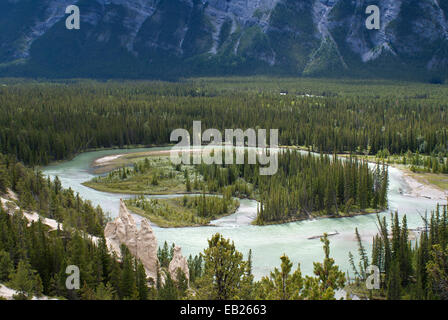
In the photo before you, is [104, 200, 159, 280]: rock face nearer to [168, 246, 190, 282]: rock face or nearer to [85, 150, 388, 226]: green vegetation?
[168, 246, 190, 282]: rock face

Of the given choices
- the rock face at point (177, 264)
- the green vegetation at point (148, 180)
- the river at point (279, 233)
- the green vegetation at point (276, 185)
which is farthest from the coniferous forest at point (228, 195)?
the river at point (279, 233)

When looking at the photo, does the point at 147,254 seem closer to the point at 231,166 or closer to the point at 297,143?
the point at 231,166

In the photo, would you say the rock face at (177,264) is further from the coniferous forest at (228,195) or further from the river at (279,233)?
the river at (279,233)

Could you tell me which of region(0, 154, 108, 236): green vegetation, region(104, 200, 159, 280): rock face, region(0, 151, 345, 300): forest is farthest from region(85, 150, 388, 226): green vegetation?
region(0, 151, 345, 300): forest

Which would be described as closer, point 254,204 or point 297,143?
point 254,204

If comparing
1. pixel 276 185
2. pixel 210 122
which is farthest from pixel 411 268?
pixel 210 122

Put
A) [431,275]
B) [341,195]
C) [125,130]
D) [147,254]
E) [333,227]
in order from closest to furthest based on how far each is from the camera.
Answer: [431,275], [147,254], [333,227], [341,195], [125,130]
